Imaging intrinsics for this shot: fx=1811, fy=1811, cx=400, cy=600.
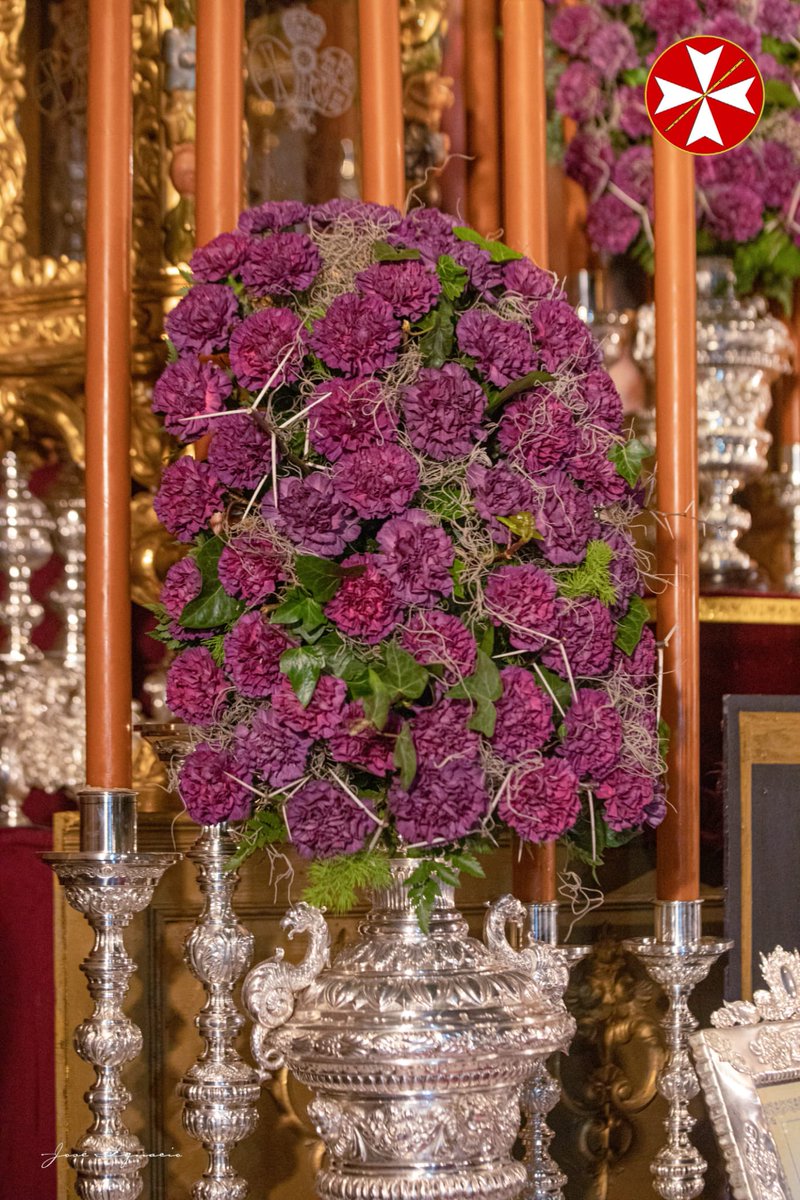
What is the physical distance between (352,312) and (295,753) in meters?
0.22

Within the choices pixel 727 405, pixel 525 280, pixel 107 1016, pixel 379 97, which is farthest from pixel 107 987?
pixel 727 405

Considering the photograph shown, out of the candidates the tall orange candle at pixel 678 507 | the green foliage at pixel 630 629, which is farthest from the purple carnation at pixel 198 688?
the tall orange candle at pixel 678 507

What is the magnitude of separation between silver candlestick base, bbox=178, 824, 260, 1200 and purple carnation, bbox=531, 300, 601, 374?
0.33 meters

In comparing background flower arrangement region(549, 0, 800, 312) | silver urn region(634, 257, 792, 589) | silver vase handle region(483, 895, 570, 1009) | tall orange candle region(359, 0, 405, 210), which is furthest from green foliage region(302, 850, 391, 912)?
background flower arrangement region(549, 0, 800, 312)

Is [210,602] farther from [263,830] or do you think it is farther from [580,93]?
[580,93]

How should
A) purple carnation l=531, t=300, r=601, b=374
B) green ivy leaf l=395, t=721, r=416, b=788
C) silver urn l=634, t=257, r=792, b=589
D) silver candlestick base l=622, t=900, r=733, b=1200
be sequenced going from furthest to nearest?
1. silver urn l=634, t=257, r=792, b=589
2. silver candlestick base l=622, t=900, r=733, b=1200
3. purple carnation l=531, t=300, r=601, b=374
4. green ivy leaf l=395, t=721, r=416, b=788

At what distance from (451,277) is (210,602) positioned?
0.21m

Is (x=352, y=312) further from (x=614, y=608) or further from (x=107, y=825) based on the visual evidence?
(x=107, y=825)

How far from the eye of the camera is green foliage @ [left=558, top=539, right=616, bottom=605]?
0.94m

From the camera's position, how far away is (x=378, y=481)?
2.88 feet

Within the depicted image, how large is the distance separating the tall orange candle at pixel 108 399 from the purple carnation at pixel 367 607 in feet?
0.71

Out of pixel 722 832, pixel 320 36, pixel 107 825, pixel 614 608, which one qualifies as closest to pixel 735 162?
pixel 320 36

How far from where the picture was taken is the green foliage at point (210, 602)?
0.94 meters

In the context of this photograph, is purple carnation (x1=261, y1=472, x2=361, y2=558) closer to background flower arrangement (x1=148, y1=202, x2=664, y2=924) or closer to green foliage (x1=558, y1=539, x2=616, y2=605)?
background flower arrangement (x1=148, y1=202, x2=664, y2=924)
